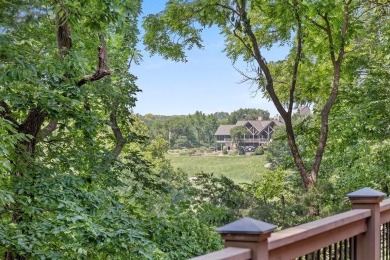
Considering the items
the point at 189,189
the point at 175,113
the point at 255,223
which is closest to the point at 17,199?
the point at 255,223

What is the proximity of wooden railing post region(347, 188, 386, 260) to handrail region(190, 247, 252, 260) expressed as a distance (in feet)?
4.06

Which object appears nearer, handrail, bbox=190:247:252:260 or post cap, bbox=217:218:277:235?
handrail, bbox=190:247:252:260

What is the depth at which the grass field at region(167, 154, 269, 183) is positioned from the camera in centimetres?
2053

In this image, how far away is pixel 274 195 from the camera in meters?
11.1

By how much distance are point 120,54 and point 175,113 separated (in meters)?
18.7

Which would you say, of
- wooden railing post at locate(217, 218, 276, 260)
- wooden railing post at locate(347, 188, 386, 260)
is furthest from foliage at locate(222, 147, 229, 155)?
wooden railing post at locate(217, 218, 276, 260)

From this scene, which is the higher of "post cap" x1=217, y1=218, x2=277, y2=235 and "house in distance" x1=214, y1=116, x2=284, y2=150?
"house in distance" x1=214, y1=116, x2=284, y2=150

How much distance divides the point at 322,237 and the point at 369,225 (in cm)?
66

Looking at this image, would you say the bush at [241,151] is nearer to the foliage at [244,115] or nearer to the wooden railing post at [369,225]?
the foliage at [244,115]

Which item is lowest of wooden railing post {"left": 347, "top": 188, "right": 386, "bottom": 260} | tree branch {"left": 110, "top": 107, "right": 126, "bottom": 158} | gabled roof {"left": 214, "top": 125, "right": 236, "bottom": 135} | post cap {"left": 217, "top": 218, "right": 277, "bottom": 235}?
wooden railing post {"left": 347, "top": 188, "right": 386, "bottom": 260}

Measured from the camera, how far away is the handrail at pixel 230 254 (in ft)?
4.32

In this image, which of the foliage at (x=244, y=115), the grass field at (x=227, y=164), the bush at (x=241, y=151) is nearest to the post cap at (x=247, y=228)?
the grass field at (x=227, y=164)

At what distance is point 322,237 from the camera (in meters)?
1.96

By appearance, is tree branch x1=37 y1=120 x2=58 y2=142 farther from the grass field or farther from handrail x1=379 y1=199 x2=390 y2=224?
the grass field
